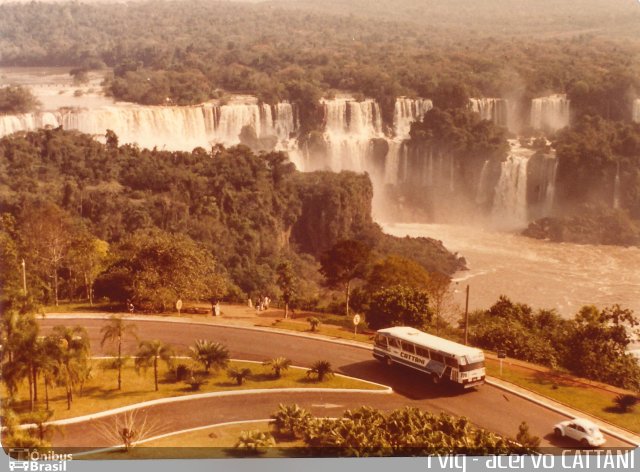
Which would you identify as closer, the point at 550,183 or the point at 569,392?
the point at 569,392

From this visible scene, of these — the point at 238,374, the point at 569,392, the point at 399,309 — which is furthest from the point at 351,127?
the point at 238,374

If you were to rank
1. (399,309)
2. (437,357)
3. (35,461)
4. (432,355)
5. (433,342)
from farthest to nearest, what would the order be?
(399,309) < (433,342) < (432,355) < (437,357) < (35,461)

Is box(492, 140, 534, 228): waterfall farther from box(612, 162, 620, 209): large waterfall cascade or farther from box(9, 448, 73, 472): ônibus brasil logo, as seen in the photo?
box(9, 448, 73, 472): ônibus brasil logo

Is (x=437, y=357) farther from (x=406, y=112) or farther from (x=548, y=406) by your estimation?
(x=406, y=112)

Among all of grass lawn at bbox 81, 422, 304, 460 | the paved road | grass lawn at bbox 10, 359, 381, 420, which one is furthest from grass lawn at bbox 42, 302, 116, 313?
grass lawn at bbox 81, 422, 304, 460

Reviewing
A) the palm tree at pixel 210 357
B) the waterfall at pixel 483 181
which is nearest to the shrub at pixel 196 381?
the palm tree at pixel 210 357

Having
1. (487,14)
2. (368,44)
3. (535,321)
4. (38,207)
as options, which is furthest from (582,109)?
(38,207)
